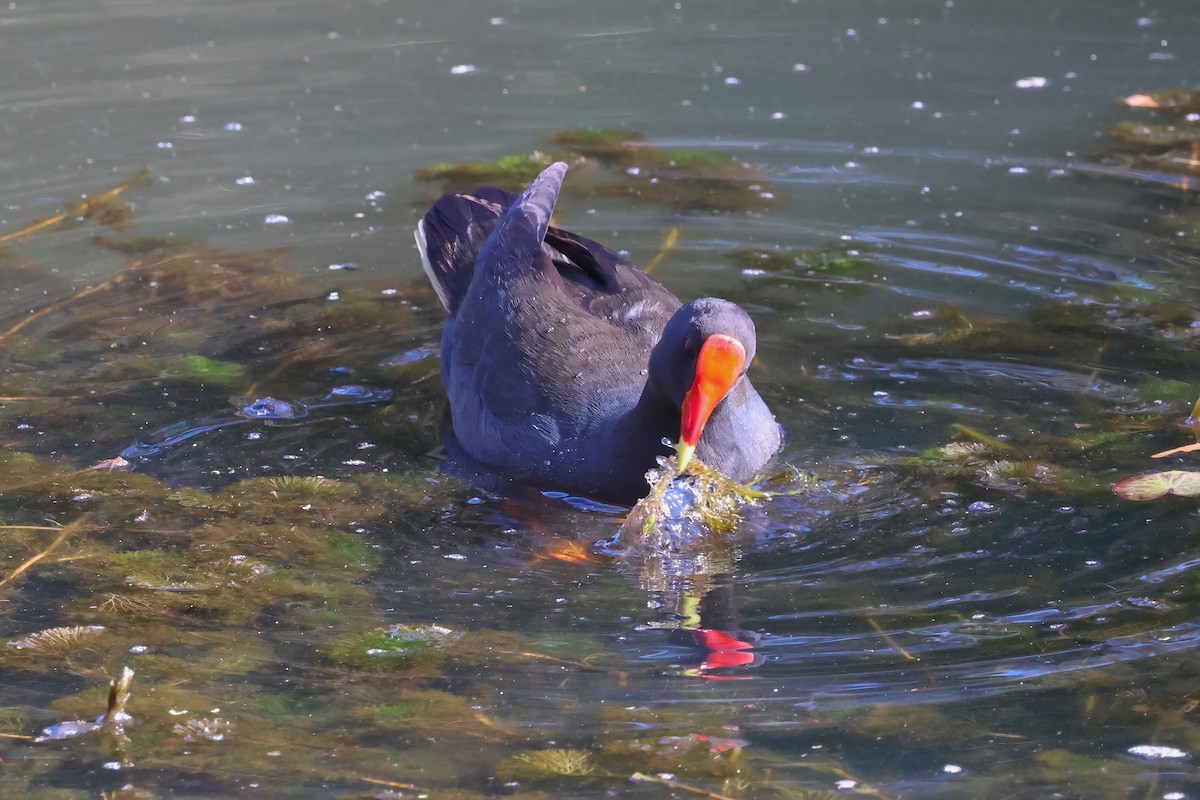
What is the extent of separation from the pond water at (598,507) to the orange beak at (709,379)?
390mm

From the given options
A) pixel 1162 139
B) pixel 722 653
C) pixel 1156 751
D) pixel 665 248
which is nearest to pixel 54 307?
pixel 665 248

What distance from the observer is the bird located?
422 cm

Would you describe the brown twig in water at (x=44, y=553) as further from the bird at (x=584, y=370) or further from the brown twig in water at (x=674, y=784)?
the brown twig in water at (x=674, y=784)

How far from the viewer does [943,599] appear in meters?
3.81

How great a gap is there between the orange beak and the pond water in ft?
1.28

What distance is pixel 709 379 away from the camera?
412 cm

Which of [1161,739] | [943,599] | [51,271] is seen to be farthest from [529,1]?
[1161,739]

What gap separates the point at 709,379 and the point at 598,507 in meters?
0.71

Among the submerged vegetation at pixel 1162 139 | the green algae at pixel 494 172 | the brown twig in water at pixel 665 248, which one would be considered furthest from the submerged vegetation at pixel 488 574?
the submerged vegetation at pixel 1162 139

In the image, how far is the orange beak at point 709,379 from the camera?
4.11m

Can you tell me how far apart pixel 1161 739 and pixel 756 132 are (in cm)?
526

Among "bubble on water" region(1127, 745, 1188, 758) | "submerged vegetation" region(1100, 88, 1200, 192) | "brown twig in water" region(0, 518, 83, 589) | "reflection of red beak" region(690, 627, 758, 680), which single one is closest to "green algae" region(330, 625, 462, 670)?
"reflection of red beak" region(690, 627, 758, 680)

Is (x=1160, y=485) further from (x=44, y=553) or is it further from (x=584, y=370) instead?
(x=44, y=553)

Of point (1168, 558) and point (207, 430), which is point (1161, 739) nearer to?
point (1168, 558)
